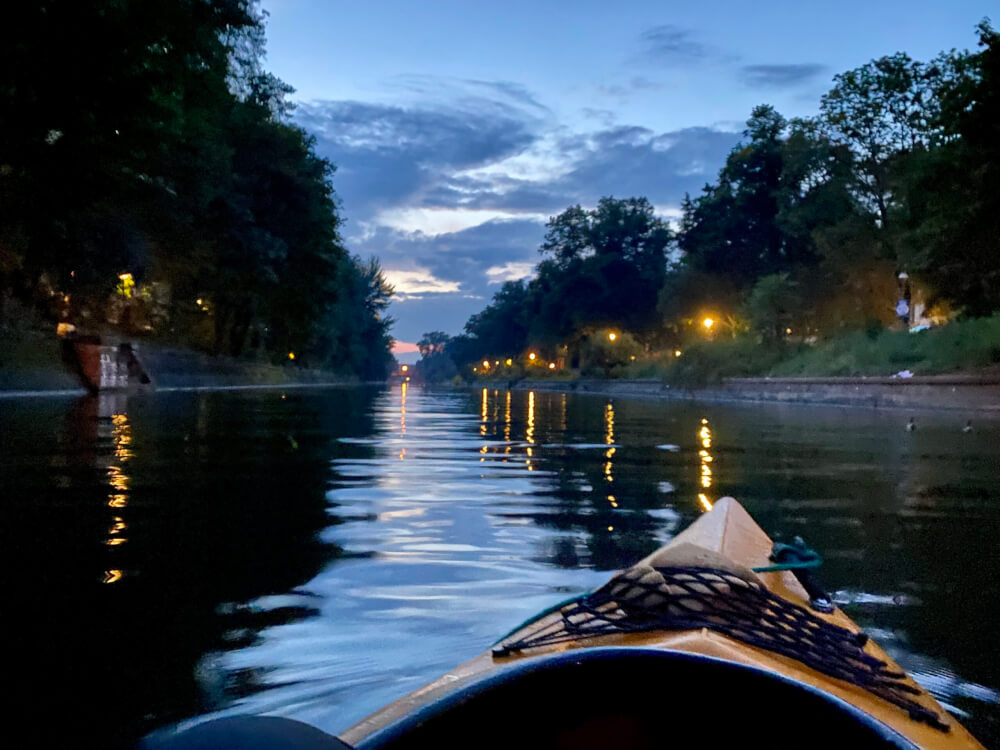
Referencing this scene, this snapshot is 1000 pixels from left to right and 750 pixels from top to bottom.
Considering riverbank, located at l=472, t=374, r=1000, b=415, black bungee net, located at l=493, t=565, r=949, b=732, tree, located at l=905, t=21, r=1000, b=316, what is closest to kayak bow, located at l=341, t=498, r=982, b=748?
black bungee net, located at l=493, t=565, r=949, b=732

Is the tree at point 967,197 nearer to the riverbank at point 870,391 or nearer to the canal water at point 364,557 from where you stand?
the riverbank at point 870,391

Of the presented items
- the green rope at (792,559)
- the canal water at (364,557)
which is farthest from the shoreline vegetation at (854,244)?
the green rope at (792,559)

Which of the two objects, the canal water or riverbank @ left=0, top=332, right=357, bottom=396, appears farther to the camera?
riverbank @ left=0, top=332, right=357, bottom=396

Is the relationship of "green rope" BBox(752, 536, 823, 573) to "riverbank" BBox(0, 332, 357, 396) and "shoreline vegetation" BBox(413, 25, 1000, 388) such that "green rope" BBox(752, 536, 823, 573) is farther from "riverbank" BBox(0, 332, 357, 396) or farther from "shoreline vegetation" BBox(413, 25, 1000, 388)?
"riverbank" BBox(0, 332, 357, 396)

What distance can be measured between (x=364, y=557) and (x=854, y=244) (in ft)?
121

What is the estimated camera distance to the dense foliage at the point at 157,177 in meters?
13.0

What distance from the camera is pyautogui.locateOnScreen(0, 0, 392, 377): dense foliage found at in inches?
511

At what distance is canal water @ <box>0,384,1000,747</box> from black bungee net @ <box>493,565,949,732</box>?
833mm

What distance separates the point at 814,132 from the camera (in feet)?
138

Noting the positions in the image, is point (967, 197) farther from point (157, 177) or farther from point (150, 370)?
point (150, 370)

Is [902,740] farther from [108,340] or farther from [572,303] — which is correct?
[572,303]

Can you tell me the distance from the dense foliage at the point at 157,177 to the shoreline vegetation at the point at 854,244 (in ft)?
54.0

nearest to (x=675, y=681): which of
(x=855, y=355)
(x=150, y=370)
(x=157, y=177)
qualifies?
(x=157, y=177)

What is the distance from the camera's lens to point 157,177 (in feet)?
96.2
